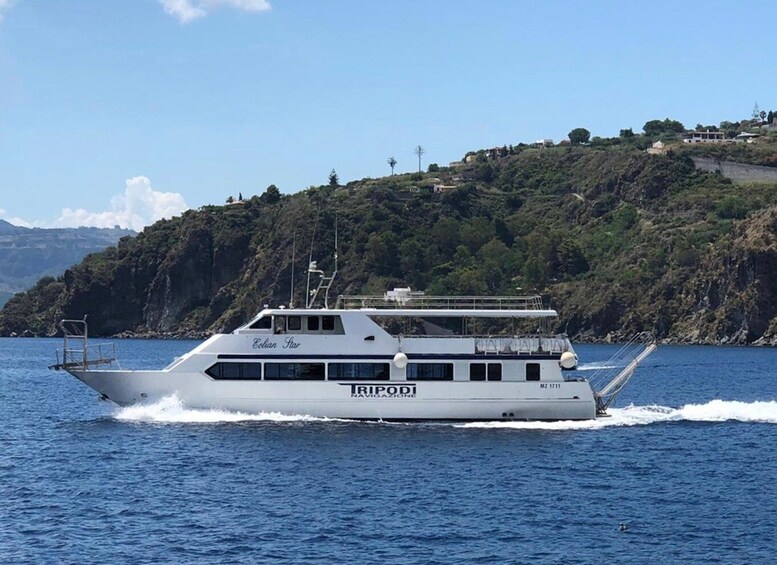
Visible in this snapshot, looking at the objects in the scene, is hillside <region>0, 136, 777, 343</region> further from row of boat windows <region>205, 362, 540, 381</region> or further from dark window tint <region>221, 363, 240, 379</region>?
dark window tint <region>221, 363, 240, 379</region>

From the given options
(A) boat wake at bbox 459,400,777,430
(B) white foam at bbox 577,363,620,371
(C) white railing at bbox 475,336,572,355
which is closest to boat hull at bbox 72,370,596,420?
(A) boat wake at bbox 459,400,777,430

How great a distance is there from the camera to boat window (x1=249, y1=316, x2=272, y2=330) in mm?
44062

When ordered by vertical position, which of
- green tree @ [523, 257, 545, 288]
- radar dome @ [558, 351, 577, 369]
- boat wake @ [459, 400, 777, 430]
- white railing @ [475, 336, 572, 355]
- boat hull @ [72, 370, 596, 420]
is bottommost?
boat wake @ [459, 400, 777, 430]

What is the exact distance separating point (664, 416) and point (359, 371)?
48.0ft

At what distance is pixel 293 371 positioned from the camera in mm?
43594

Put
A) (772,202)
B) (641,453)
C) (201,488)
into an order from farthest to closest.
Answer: (772,202) → (641,453) → (201,488)

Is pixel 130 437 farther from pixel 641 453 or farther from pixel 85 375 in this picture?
pixel 641 453

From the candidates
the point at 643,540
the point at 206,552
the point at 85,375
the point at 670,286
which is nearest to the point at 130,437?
the point at 85,375

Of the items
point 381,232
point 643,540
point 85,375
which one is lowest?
point 643,540

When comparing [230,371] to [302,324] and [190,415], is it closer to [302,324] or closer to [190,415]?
[190,415]

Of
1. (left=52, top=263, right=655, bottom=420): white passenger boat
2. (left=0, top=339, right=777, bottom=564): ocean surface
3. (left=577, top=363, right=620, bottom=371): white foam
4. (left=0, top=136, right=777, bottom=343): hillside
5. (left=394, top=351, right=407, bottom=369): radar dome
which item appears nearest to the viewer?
(left=0, top=339, right=777, bottom=564): ocean surface

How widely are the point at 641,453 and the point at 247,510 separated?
52.6 feet

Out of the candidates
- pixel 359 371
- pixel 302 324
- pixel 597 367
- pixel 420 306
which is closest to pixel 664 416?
pixel 597 367

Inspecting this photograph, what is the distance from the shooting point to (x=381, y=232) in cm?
17975
